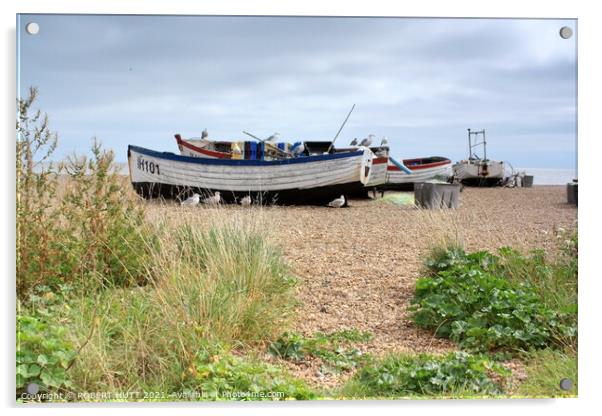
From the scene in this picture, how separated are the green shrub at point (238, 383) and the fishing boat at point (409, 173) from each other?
9501 millimetres

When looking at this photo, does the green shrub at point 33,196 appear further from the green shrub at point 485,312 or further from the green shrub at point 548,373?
the green shrub at point 548,373

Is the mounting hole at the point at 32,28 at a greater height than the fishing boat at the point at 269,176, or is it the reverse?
the mounting hole at the point at 32,28

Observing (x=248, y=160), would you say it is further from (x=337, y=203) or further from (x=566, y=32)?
(x=566, y=32)

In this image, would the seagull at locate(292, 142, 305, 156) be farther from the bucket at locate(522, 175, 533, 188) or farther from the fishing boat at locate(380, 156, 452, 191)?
the bucket at locate(522, 175, 533, 188)

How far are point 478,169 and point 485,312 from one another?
3972 millimetres

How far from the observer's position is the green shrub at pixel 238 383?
3.14 metres

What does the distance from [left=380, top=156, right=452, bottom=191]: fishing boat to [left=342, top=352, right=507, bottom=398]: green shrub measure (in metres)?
9.22

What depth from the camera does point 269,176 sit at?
408 inches

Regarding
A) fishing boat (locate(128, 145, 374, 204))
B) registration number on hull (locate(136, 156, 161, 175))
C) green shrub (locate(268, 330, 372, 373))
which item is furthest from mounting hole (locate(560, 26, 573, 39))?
fishing boat (locate(128, 145, 374, 204))

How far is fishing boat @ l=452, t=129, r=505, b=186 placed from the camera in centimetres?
502

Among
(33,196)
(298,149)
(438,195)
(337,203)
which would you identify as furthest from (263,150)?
(33,196)

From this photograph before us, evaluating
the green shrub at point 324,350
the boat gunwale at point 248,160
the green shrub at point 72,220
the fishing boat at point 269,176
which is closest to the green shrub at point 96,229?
the green shrub at point 72,220

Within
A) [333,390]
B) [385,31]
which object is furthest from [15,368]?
[385,31]

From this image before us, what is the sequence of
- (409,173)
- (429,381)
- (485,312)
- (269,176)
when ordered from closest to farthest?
(429,381) < (485,312) < (269,176) < (409,173)
